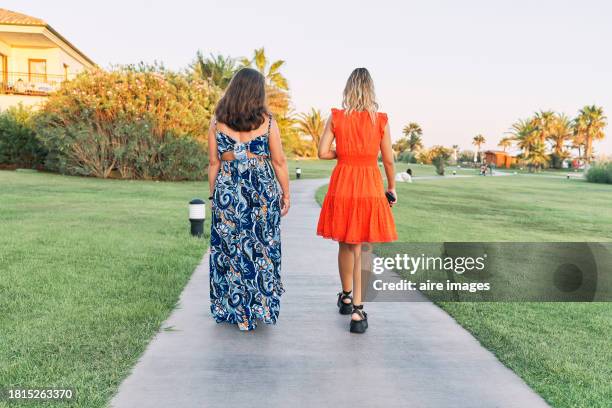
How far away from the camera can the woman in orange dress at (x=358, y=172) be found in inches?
165

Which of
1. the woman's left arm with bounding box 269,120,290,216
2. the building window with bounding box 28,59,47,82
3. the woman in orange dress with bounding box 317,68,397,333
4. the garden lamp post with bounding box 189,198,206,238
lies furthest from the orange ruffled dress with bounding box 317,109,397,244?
the building window with bounding box 28,59,47,82

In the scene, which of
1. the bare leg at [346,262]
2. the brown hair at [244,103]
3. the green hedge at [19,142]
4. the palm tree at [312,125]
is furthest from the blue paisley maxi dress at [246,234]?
the palm tree at [312,125]

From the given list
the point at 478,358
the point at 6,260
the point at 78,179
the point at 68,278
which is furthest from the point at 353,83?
the point at 78,179

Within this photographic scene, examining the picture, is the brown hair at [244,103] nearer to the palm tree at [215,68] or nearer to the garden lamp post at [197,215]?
the garden lamp post at [197,215]

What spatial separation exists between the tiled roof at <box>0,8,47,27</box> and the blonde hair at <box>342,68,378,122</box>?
2953 cm

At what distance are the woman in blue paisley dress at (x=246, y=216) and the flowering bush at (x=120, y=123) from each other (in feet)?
63.4

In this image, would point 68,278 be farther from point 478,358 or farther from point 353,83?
point 478,358

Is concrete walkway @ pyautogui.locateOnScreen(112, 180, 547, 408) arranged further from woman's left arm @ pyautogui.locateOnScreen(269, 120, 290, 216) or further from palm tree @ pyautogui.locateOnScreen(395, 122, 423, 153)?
palm tree @ pyautogui.locateOnScreen(395, 122, 423, 153)

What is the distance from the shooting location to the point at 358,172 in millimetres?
4277

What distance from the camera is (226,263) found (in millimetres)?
4344

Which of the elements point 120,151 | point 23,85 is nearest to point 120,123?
point 120,151

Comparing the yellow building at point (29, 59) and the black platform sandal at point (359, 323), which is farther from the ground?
the yellow building at point (29, 59)

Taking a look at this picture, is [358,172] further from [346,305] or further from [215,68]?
[215,68]

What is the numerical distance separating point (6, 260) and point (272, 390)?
5426 millimetres
